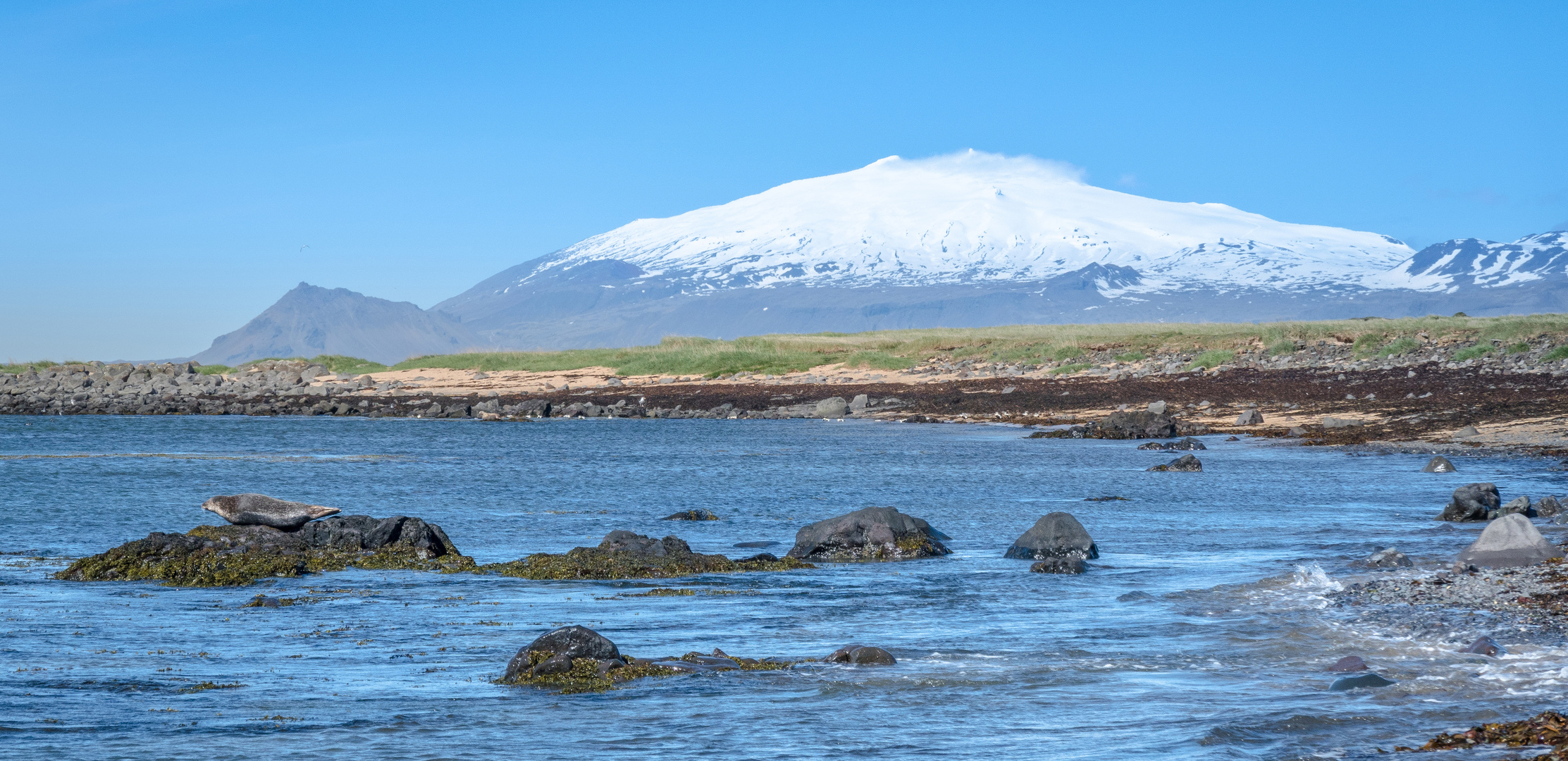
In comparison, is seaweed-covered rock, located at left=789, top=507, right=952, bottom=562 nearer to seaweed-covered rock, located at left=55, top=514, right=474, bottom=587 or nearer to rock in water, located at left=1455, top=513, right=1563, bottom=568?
seaweed-covered rock, located at left=55, top=514, right=474, bottom=587

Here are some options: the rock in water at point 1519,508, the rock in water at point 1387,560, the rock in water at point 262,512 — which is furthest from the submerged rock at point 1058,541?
the rock in water at point 262,512

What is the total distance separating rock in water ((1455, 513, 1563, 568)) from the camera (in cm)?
1435

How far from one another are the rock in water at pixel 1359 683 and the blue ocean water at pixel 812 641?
0.43ft

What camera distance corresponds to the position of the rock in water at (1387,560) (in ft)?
49.5

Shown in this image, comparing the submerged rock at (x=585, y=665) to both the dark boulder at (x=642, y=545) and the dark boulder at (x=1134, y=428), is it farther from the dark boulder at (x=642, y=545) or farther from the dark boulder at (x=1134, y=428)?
the dark boulder at (x=1134, y=428)

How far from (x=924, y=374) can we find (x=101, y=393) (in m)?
41.3

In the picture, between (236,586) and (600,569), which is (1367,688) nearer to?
(600,569)

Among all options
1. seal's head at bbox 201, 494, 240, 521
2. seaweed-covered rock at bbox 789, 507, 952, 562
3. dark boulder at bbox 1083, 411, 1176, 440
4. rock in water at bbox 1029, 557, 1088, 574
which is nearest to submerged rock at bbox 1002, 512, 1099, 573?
rock in water at bbox 1029, 557, 1088, 574

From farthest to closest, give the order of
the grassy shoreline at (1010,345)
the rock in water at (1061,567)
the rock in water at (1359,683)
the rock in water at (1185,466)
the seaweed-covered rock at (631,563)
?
the grassy shoreline at (1010,345) < the rock in water at (1185,466) < the seaweed-covered rock at (631,563) < the rock in water at (1061,567) < the rock in water at (1359,683)

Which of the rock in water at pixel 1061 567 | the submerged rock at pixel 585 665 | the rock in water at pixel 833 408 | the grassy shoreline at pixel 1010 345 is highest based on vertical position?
the grassy shoreline at pixel 1010 345

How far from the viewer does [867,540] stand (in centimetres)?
1753

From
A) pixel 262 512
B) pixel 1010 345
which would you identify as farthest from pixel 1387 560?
pixel 1010 345

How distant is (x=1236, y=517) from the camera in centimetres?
2103

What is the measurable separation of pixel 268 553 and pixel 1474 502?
51.7 ft
